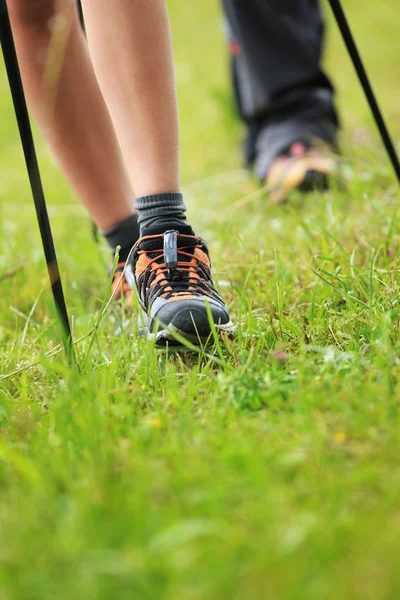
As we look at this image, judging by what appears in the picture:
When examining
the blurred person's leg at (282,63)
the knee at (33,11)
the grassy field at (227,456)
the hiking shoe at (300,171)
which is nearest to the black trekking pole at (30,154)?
the grassy field at (227,456)

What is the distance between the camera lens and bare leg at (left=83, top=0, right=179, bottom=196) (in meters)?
0.99

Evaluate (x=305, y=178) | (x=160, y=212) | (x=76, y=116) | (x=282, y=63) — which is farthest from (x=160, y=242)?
(x=282, y=63)

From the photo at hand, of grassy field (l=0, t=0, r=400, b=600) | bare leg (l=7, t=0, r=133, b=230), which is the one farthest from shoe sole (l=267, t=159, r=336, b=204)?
bare leg (l=7, t=0, r=133, b=230)

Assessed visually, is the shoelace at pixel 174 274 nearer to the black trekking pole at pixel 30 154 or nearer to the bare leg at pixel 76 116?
the black trekking pole at pixel 30 154

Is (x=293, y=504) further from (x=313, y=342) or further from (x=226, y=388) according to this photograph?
(x=313, y=342)

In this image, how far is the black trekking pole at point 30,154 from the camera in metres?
0.91

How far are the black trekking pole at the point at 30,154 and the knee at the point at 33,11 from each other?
38cm

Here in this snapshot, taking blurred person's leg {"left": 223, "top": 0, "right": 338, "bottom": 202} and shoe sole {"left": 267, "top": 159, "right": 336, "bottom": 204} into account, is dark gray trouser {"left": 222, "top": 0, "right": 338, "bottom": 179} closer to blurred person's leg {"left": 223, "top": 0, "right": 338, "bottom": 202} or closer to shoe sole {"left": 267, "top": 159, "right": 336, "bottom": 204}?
blurred person's leg {"left": 223, "top": 0, "right": 338, "bottom": 202}

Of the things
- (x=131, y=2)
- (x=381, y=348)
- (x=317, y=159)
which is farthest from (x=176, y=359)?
(x=317, y=159)

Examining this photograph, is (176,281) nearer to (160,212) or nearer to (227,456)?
(160,212)

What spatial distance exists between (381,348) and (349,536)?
38cm

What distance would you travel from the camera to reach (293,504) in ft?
1.99

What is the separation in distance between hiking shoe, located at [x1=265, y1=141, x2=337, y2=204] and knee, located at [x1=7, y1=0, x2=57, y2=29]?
894mm

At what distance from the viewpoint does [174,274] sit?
108 centimetres
